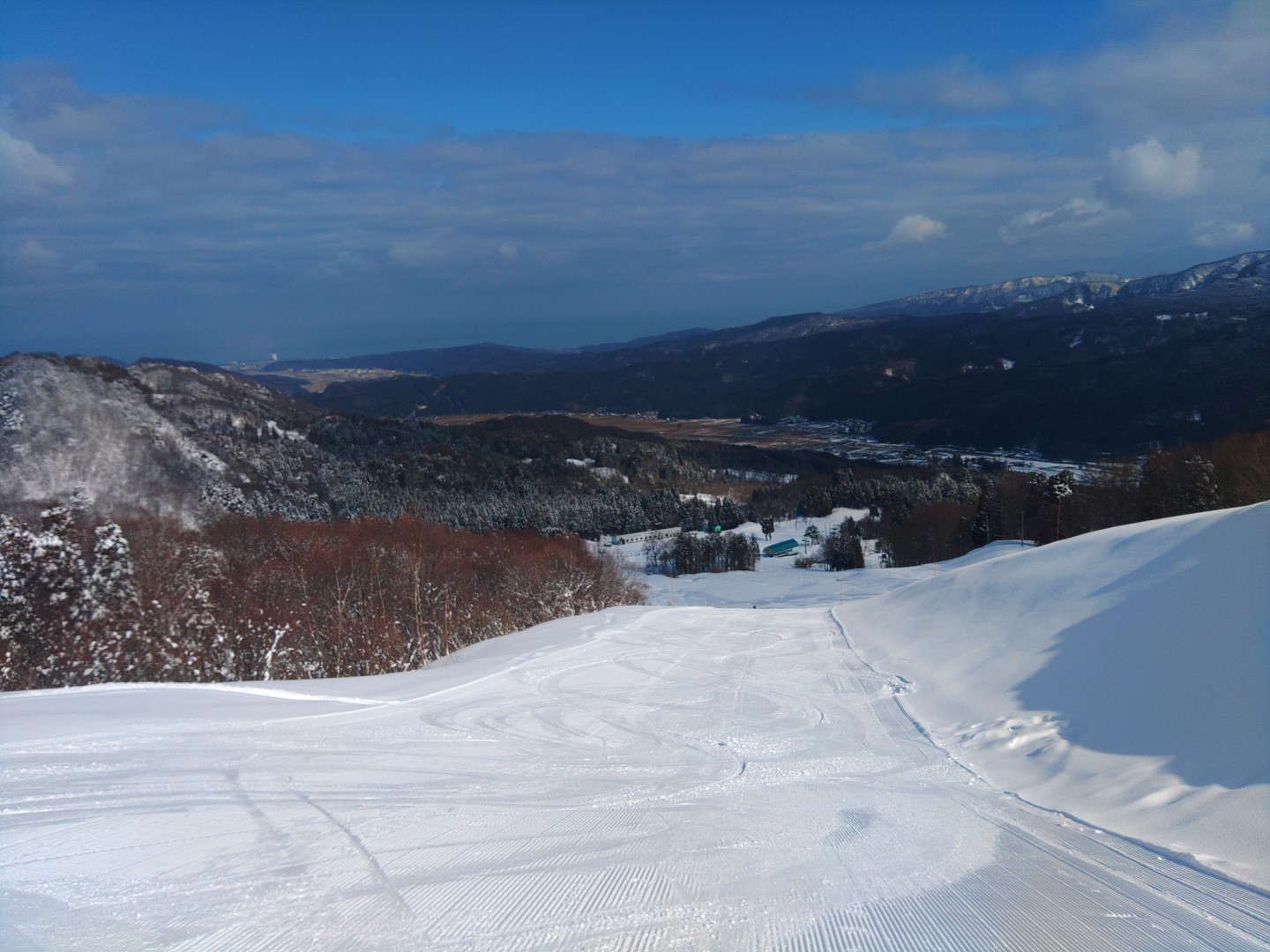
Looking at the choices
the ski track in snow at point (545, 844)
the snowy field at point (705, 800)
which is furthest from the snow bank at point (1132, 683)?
the ski track in snow at point (545, 844)

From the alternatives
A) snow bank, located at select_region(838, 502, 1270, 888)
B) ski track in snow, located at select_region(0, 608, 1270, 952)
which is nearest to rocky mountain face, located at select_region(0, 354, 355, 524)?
ski track in snow, located at select_region(0, 608, 1270, 952)

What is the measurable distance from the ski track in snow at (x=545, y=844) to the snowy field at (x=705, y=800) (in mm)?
34

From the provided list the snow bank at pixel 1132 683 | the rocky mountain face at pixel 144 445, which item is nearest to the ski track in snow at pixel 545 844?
the snow bank at pixel 1132 683

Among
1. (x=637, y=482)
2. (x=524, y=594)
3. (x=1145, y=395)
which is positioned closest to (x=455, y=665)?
(x=524, y=594)

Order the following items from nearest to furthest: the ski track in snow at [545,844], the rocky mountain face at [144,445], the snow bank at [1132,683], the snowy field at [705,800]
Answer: the ski track in snow at [545,844]
the snowy field at [705,800]
the snow bank at [1132,683]
the rocky mountain face at [144,445]

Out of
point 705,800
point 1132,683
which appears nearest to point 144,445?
point 705,800

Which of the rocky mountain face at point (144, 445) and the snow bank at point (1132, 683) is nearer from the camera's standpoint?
the snow bank at point (1132, 683)

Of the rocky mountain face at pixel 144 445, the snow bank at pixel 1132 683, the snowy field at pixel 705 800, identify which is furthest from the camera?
the rocky mountain face at pixel 144 445

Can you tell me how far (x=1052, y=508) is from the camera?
6094 cm

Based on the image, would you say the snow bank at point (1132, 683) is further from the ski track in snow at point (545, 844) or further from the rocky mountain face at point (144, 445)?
the rocky mountain face at point (144, 445)

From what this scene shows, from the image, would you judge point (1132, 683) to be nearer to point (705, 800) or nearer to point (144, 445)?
point (705, 800)

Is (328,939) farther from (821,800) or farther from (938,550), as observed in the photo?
(938,550)

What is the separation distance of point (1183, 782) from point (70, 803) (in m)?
9.92

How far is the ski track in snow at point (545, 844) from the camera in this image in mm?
4648
